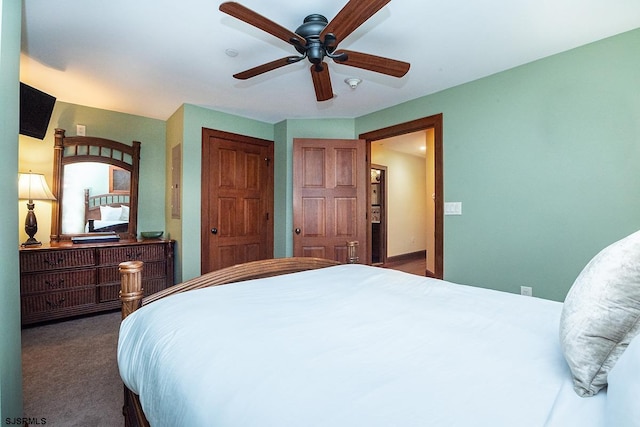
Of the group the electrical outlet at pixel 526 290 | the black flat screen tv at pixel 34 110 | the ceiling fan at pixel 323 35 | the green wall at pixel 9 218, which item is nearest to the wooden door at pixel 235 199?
the black flat screen tv at pixel 34 110

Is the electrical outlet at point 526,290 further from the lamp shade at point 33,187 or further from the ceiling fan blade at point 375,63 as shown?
the lamp shade at point 33,187

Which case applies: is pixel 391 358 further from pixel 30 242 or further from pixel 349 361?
pixel 30 242

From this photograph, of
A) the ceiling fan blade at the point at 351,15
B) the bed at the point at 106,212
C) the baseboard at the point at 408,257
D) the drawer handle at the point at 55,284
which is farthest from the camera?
the baseboard at the point at 408,257

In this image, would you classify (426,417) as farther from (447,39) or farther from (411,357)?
(447,39)

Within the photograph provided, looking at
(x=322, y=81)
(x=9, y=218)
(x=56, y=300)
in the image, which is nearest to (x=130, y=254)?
(x=56, y=300)

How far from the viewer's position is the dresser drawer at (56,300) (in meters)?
2.77

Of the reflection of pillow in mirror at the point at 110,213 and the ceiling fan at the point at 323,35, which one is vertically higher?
the ceiling fan at the point at 323,35

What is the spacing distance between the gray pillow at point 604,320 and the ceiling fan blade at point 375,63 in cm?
157

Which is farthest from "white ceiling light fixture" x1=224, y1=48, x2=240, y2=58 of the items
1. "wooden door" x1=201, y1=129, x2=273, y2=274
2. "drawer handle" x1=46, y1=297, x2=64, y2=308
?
"drawer handle" x1=46, y1=297, x2=64, y2=308

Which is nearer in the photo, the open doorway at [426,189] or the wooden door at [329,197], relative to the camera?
the open doorway at [426,189]

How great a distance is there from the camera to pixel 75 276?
Result: 2.99m

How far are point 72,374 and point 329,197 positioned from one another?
279 centimetres

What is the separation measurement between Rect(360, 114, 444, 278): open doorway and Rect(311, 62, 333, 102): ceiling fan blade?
4.62 feet

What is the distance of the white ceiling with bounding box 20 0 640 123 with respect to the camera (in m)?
1.81
